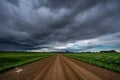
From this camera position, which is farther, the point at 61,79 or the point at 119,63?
the point at 119,63

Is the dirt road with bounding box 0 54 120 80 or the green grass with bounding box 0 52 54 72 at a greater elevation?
the green grass with bounding box 0 52 54 72

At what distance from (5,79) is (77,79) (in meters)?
5.88

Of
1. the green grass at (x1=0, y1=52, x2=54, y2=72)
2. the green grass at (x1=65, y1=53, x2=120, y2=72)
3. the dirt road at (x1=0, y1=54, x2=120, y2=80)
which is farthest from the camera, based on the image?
the green grass at (x1=0, y1=52, x2=54, y2=72)

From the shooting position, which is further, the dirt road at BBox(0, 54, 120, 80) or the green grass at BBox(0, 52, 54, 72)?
the green grass at BBox(0, 52, 54, 72)

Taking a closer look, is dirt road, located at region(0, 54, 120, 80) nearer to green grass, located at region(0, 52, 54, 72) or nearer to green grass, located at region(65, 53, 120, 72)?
green grass, located at region(65, 53, 120, 72)

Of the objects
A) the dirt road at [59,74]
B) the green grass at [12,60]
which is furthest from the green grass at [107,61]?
the green grass at [12,60]

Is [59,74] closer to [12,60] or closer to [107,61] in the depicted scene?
[107,61]

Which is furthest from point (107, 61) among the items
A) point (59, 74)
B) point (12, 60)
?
point (12, 60)

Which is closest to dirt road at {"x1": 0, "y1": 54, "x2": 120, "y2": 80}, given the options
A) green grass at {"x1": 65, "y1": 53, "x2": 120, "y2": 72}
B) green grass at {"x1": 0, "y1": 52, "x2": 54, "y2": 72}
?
green grass at {"x1": 65, "y1": 53, "x2": 120, "y2": 72}

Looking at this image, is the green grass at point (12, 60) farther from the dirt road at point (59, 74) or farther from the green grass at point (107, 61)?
the green grass at point (107, 61)

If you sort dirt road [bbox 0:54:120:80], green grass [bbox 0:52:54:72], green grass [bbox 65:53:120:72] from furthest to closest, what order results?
green grass [bbox 0:52:54:72]
green grass [bbox 65:53:120:72]
dirt road [bbox 0:54:120:80]

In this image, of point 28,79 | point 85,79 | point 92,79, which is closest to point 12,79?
point 28,79

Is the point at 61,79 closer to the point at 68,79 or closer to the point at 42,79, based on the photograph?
the point at 68,79

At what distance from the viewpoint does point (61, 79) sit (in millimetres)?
8727
